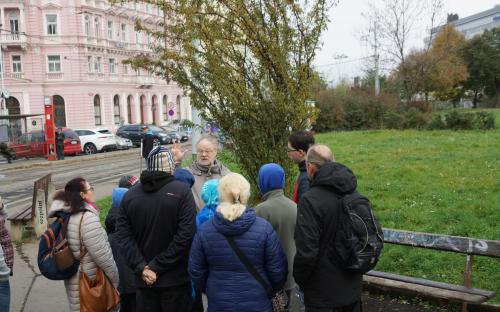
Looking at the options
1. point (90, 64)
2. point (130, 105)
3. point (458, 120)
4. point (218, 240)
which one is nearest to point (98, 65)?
point (90, 64)

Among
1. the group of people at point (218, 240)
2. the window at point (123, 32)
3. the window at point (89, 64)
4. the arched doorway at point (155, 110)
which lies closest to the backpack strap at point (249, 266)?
the group of people at point (218, 240)

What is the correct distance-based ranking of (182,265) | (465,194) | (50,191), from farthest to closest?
(50,191)
(465,194)
(182,265)

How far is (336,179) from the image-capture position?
3.65m

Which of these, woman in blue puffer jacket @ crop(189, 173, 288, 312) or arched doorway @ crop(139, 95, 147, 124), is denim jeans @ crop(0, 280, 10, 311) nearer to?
woman in blue puffer jacket @ crop(189, 173, 288, 312)

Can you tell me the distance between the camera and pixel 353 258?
365cm

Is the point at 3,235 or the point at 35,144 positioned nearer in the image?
the point at 3,235

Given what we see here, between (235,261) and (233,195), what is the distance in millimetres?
470

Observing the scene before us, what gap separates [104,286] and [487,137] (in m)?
17.7

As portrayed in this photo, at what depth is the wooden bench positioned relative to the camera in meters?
4.99

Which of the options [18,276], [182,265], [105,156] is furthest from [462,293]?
[105,156]

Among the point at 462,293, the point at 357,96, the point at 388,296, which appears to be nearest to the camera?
the point at 462,293

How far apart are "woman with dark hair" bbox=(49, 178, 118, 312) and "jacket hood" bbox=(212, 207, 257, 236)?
140 centimetres

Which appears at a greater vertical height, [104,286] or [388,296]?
[104,286]

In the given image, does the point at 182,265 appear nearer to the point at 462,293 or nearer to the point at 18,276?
the point at 462,293
